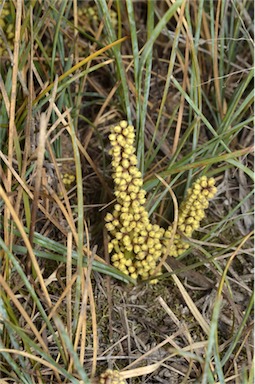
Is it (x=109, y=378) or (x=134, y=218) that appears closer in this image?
(x=109, y=378)

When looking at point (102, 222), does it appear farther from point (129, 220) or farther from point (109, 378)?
point (109, 378)

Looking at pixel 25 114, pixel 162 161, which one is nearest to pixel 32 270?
pixel 25 114

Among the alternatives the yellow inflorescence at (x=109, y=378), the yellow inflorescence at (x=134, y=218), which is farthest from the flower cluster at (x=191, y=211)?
the yellow inflorescence at (x=109, y=378)

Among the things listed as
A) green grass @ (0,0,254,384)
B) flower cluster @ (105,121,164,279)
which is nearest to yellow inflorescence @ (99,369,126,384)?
green grass @ (0,0,254,384)

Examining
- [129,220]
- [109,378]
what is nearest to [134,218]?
[129,220]

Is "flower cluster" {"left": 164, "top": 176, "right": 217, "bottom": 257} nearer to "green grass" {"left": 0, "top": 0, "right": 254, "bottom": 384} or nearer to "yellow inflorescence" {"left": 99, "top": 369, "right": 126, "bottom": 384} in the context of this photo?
"green grass" {"left": 0, "top": 0, "right": 254, "bottom": 384}

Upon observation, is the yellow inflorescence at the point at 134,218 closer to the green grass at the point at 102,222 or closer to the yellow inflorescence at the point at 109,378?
the green grass at the point at 102,222

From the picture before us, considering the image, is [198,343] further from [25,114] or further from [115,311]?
[25,114]
